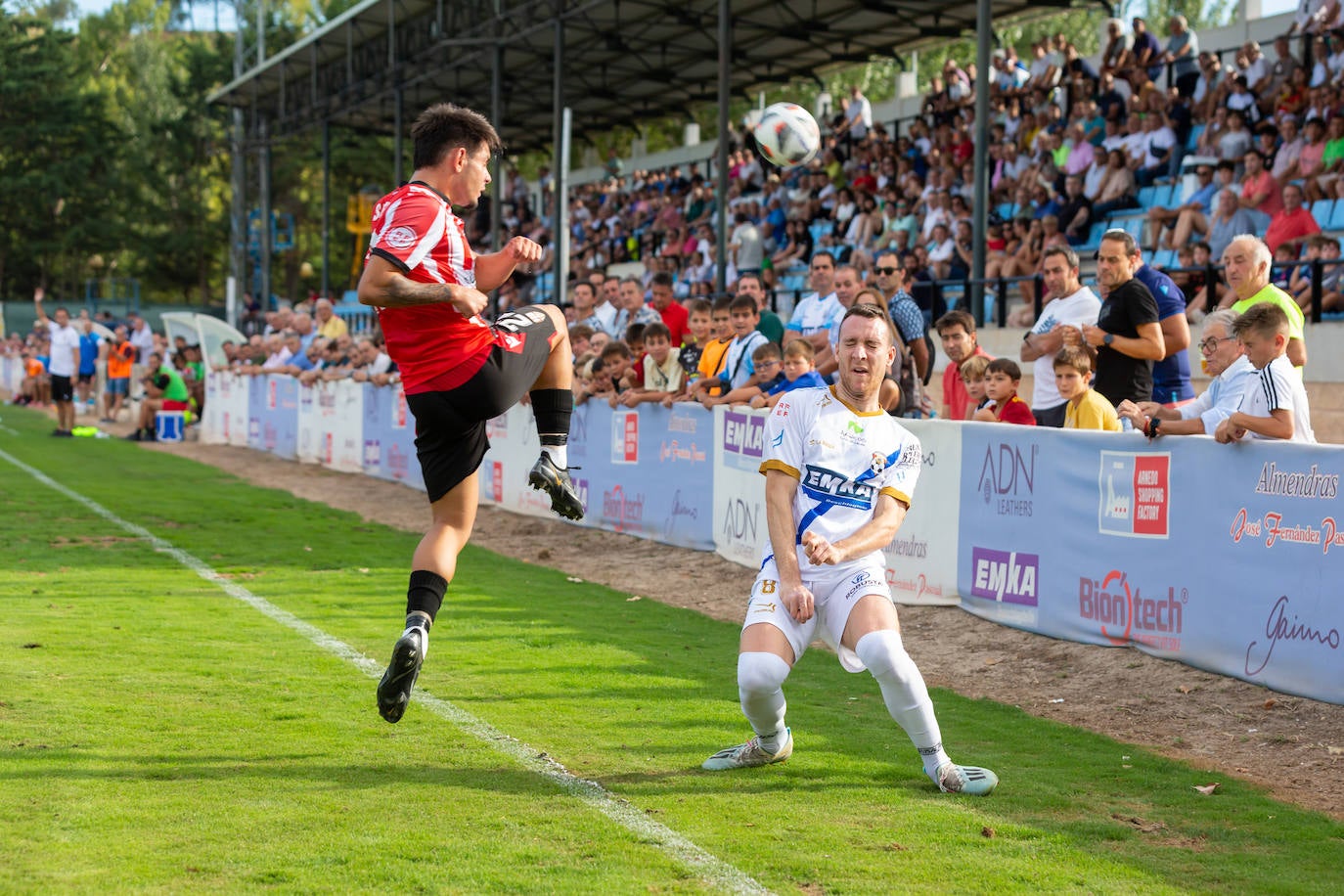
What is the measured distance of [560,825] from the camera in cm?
505

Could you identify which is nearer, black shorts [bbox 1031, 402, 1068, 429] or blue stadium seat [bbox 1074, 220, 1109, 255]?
black shorts [bbox 1031, 402, 1068, 429]

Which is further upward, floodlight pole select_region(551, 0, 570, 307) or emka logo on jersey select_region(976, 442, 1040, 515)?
floodlight pole select_region(551, 0, 570, 307)

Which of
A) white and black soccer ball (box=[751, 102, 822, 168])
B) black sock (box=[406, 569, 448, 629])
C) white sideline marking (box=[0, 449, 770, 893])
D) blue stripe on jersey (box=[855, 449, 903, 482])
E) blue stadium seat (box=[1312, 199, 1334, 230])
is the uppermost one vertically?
white and black soccer ball (box=[751, 102, 822, 168])

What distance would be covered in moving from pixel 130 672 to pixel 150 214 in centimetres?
7549

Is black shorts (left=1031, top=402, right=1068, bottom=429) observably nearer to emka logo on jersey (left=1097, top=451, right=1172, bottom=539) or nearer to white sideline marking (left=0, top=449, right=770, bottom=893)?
emka logo on jersey (left=1097, top=451, right=1172, bottom=539)

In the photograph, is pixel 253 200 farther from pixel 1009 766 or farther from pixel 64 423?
pixel 1009 766

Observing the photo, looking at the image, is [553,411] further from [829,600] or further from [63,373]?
[63,373]

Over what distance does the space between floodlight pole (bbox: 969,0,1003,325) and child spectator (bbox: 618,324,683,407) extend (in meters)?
Answer: 4.78

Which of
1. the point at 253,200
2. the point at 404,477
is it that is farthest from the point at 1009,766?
the point at 253,200

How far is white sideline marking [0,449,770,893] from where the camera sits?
15.1 ft

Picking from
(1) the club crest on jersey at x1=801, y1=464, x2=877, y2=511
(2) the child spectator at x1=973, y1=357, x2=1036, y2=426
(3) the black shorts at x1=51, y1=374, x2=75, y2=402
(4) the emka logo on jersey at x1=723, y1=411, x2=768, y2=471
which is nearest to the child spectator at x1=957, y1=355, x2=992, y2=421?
(2) the child spectator at x1=973, y1=357, x2=1036, y2=426

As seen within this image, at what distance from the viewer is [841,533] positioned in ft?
18.9

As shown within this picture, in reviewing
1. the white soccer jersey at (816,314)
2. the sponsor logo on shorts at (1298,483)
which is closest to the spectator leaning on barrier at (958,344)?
the white soccer jersey at (816,314)

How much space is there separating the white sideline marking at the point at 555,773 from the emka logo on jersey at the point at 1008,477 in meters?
4.38
